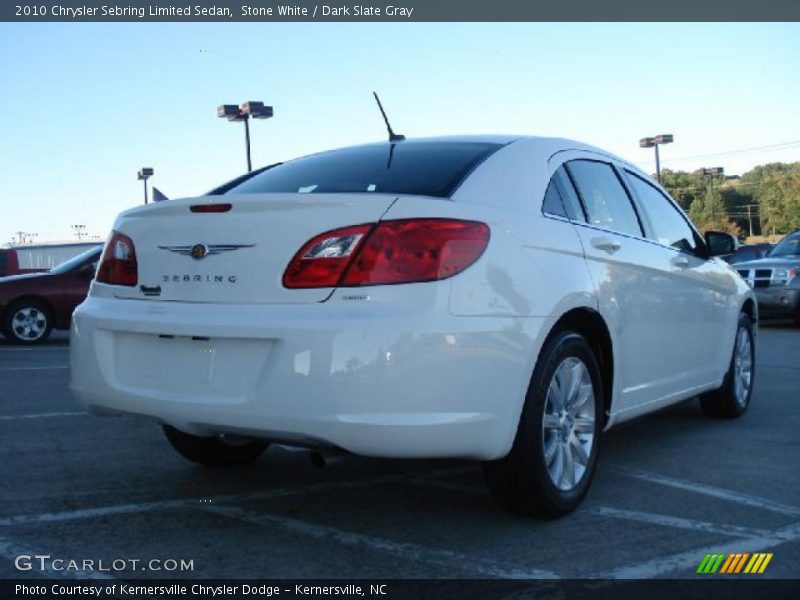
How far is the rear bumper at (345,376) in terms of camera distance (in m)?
3.24

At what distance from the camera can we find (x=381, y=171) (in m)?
4.10

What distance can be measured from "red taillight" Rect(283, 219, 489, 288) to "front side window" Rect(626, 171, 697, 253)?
2.07 m

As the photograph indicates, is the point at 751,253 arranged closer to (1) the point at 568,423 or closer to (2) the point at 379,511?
(1) the point at 568,423

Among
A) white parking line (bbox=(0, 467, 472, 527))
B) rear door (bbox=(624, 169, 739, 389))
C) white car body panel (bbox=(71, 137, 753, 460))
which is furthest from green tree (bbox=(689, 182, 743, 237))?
white car body panel (bbox=(71, 137, 753, 460))

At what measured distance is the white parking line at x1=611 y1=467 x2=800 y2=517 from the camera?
4.04 m

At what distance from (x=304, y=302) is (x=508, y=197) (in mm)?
1008

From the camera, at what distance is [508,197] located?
3.83 meters

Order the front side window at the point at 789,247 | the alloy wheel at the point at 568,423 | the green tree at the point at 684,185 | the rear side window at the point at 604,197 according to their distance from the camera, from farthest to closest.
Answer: the green tree at the point at 684,185
the front side window at the point at 789,247
the rear side window at the point at 604,197
the alloy wheel at the point at 568,423

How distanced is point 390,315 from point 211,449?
1.82 m

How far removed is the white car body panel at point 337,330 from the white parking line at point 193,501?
1.49 ft

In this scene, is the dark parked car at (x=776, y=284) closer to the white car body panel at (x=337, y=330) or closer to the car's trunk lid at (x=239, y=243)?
the white car body panel at (x=337, y=330)

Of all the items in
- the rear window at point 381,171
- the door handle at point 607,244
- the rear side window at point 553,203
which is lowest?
the door handle at point 607,244

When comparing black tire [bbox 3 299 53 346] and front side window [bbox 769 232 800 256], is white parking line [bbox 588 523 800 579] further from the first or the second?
front side window [bbox 769 232 800 256]

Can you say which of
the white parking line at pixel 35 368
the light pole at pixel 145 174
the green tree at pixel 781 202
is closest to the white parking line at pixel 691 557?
the white parking line at pixel 35 368
